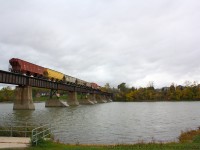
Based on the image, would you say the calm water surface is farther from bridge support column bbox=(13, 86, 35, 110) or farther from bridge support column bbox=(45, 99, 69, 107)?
bridge support column bbox=(45, 99, 69, 107)

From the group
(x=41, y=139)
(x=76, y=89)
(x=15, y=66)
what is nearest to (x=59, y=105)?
(x=76, y=89)

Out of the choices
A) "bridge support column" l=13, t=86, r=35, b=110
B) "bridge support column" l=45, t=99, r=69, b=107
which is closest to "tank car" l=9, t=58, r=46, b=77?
"bridge support column" l=13, t=86, r=35, b=110

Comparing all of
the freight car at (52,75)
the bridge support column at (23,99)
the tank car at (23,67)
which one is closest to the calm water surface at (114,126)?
the tank car at (23,67)

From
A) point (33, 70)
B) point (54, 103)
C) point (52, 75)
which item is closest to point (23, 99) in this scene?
point (33, 70)

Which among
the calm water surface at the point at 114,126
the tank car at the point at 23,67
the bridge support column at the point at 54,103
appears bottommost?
the calm water surface at the point at 114,126

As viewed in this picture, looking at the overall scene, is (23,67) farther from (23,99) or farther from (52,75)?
(52,75)

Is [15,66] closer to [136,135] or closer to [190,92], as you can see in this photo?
[136,135]

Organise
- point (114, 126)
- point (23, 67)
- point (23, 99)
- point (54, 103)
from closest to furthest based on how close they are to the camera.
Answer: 1. point (114, 126)
2. point (23, 67)
3. point (23, 99)
4. point (54, 103)

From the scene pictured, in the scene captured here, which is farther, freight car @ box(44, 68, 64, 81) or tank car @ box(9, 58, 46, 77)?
freight car @ box(44, 68, 64, 81)

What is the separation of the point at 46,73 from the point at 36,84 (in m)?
9.10

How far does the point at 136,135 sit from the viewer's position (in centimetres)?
3388

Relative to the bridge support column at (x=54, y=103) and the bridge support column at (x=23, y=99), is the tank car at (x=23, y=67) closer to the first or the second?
the bridge support column at (x=23, y=99)

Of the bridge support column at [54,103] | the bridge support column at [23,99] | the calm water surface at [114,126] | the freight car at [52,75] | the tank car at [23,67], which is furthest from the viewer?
the bridge support column at [54,103]

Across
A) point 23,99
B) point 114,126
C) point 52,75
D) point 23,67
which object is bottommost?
point 114,126
